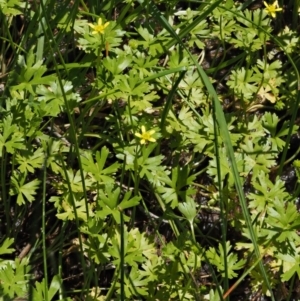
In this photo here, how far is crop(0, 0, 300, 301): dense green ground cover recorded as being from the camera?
6.27 ft

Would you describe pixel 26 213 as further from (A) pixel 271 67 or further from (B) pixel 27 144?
(A) pixel 271 67

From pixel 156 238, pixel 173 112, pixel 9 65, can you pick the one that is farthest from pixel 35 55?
pixel 156 238

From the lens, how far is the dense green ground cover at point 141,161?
1.91 metres

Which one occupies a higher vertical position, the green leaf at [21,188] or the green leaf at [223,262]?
the green leaf at [21,188]

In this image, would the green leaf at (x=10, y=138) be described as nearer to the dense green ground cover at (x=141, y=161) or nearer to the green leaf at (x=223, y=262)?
the dense green ground cover at (x=141, y=161)

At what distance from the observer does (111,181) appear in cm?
197

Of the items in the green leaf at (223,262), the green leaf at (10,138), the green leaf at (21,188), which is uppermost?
the green leaf at (10,138)

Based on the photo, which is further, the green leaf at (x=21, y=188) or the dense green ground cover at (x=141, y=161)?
the green leaf at (x=21, y=188)

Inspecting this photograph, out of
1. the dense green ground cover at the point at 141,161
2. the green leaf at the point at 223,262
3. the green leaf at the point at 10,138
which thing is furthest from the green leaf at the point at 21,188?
the green leaf at the point at 223,262

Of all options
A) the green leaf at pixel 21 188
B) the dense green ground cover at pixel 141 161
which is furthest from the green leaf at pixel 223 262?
the green leaf at pixel 21 188

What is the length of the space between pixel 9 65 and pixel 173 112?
653 mm

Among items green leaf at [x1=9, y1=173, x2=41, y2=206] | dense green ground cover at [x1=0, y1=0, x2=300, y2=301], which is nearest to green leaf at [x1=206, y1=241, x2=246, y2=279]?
dense green ground cover at [x1=0, y1=0, x2=300, y2=301]

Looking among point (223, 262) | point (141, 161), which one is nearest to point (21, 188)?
point (141, 161)

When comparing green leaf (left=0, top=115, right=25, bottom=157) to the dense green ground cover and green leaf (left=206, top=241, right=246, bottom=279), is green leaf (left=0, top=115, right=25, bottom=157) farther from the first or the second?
green leaf (left=206, top=241, right=246, bottom=279)
